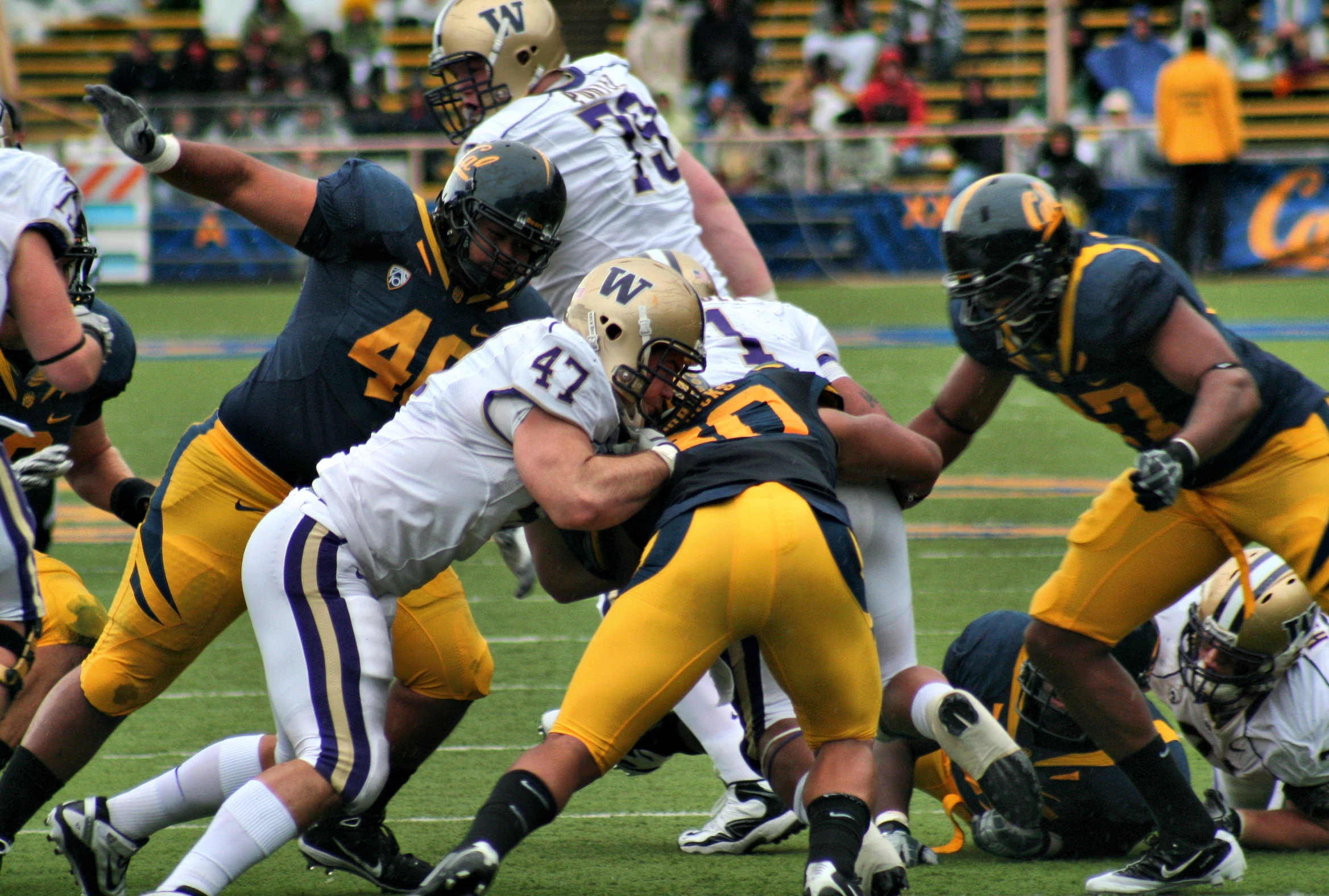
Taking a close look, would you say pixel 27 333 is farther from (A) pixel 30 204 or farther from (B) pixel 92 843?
(B) pixel 92 843

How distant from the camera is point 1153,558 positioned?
12.9ft

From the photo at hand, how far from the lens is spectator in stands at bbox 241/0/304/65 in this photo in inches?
762

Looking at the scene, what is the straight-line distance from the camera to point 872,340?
44.6 feet

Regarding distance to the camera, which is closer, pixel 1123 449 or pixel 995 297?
pixel 995 297

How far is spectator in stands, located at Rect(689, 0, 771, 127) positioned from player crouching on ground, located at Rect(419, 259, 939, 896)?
1503 cm

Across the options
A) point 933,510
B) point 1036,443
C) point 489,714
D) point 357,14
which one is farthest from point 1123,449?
point 357,14

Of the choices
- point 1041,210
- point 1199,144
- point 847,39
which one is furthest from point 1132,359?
point 847,39

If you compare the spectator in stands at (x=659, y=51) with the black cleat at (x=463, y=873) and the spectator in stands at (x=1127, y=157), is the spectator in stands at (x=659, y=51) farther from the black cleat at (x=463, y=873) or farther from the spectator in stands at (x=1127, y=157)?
the black cleat at (x=463, y=873)

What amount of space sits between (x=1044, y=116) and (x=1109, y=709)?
596 inches

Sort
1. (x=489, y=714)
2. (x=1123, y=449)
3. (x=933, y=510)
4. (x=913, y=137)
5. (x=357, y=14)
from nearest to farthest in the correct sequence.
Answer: (x=489, y=714)
(x=933, y=510)
(x=1123, y=449)
(x=913, y=137)
(x=357, y=14)

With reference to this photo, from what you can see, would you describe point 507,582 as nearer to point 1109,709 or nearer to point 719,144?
point 1109,709

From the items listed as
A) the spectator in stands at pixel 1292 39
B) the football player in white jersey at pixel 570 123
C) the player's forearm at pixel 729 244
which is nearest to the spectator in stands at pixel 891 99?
the spectator in stands at pixel 1292 39

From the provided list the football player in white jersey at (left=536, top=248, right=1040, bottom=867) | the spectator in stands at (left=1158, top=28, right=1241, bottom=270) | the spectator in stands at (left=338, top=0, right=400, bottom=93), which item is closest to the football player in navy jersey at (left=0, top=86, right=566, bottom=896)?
the football player in white jersey at (left=536, top=248, right=1040, bottom=867)

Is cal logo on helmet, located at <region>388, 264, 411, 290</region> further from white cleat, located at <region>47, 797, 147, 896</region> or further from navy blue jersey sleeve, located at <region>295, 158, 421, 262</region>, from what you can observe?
white cleat, located at <region>47, 797, 147, 896</region>
